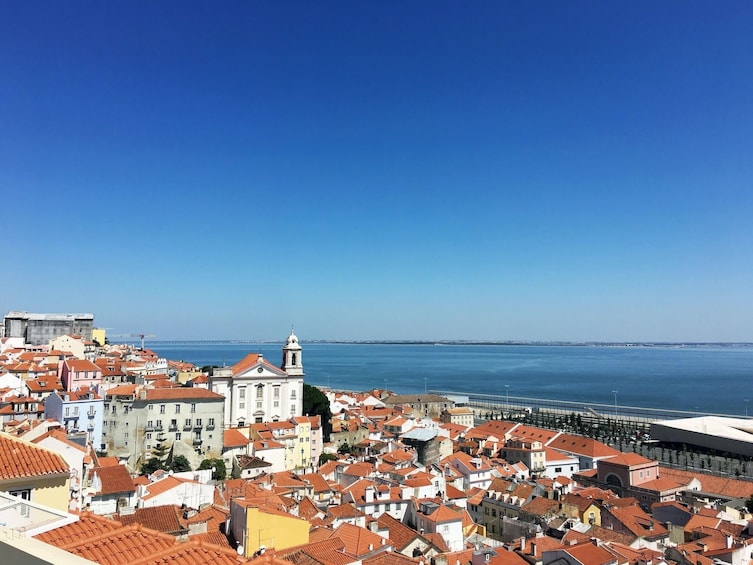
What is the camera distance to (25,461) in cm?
465

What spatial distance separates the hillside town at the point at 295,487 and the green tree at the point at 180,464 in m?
0.16

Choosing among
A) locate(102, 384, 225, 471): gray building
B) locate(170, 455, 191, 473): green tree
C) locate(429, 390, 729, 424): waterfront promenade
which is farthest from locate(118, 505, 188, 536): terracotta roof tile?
locate(429, 390, 729, 424): waterfront promenade

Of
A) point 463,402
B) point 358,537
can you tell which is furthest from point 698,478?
point 463,402

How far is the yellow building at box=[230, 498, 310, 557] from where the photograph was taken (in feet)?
35.8

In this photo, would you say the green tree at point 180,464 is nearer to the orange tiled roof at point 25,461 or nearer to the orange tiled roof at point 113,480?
the orange tiled roof at point 113,480

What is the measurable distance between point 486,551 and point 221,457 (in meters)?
19.2

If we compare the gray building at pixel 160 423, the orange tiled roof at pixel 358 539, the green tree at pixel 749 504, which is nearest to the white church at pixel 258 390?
the gray building at pixel 160 423

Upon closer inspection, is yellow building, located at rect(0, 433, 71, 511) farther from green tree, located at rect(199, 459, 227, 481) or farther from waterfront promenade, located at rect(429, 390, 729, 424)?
waterfront promenade, located at rect(429, 390, 729, 424)

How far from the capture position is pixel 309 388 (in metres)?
43.3

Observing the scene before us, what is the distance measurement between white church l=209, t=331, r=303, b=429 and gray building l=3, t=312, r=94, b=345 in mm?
34216

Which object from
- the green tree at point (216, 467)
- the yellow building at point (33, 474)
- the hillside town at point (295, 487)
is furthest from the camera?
the green tree at point (216, 467)

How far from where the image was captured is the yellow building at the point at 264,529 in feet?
35.8

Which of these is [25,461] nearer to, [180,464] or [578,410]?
[180,464]

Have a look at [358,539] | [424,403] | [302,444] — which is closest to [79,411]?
[302,444]
